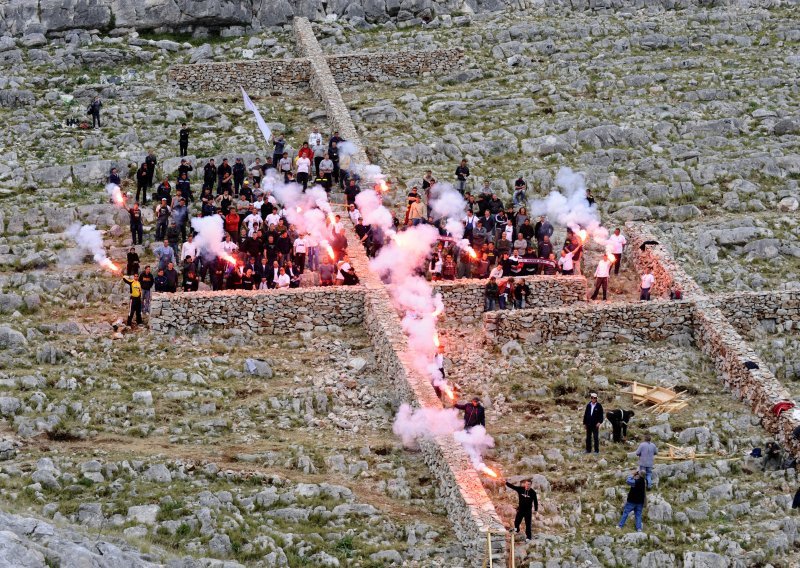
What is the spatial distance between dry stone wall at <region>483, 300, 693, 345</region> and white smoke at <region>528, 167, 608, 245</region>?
5104mm

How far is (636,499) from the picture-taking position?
1367 inches

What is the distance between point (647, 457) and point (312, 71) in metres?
25.8

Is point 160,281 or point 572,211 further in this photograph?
point 572,211

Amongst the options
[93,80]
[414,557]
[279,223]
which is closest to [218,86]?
[93,80]

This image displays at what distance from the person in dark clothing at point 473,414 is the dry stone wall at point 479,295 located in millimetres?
6790

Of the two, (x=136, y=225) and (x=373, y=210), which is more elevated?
(x=373, y=210)

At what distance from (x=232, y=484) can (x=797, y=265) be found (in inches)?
773

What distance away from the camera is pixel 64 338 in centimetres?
4159

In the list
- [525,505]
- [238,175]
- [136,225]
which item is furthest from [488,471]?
[238,175]

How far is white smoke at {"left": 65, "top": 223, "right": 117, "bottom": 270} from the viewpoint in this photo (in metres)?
45.8

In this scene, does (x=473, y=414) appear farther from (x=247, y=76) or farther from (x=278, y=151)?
(x=247, y=76)

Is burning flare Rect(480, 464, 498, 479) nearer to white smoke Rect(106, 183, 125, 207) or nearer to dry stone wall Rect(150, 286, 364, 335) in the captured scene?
dry stone wall Rect(150, 286, 364, 335)

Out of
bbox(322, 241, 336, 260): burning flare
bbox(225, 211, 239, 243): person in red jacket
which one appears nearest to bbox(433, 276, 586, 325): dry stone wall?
bbox(322, 241, 336, 260): burning flare

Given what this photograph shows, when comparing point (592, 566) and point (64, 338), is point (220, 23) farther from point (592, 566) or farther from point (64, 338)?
point (592, 566)
